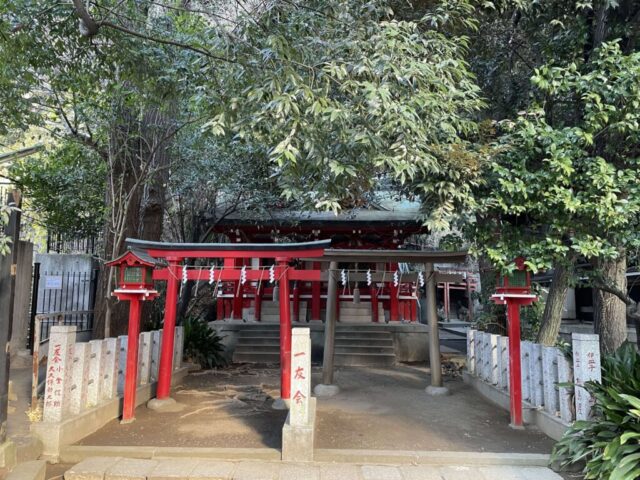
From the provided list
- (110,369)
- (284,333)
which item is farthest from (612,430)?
(110,369)

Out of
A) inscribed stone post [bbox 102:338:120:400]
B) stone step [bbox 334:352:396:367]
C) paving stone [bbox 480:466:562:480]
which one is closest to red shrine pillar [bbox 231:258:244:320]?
stone step [bbox 334:352:396:367]

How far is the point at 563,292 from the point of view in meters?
8.18

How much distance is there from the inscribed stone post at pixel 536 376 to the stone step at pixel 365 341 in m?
6.84

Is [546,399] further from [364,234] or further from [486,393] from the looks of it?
[364,234]

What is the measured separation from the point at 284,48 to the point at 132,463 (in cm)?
500

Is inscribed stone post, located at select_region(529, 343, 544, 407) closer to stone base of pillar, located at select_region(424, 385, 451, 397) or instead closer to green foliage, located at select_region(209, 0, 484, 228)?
stone base of pillar, located at select_region(424, 385, 451, 397)

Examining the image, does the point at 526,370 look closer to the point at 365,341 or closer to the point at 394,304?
the point at 365,341

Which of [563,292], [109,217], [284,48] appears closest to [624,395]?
[563,292]

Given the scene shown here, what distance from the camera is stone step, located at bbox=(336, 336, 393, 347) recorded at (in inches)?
544

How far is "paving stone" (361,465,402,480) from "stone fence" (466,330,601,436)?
240cm

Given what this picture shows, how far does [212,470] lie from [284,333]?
3.37 m

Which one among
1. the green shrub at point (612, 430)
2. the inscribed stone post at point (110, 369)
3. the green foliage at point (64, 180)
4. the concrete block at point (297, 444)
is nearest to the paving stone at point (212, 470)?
the concrete block at point (297, 444)

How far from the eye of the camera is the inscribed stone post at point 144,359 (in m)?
8.05

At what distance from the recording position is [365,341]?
13898 millimetres
